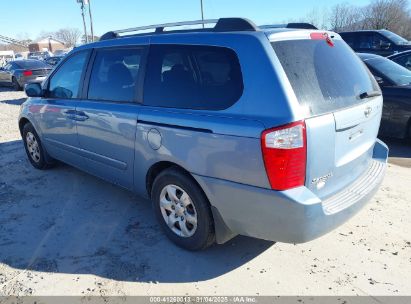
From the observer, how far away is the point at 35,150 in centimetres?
573

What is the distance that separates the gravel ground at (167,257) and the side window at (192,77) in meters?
1.35

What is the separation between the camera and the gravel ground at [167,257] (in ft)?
9.57

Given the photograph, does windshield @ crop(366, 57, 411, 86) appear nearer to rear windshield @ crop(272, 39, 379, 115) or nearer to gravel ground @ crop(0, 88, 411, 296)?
gravel ground @ crop(0, 88, 411, 296)

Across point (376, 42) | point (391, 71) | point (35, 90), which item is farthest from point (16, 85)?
point (391, 71)

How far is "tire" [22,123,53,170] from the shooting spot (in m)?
5.54

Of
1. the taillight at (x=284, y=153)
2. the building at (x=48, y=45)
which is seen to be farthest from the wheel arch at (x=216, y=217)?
the building at (x=48, y=45)

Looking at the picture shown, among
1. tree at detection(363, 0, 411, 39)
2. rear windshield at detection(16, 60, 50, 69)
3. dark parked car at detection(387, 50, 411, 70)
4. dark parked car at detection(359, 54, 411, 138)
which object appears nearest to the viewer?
dark parked car at detection(359, 54, 411, 138)

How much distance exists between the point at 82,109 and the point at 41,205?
1281mm

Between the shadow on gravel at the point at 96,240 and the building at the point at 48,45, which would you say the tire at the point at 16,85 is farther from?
the building at the point at 48,45

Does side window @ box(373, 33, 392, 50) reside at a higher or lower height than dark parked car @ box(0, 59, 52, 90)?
higher

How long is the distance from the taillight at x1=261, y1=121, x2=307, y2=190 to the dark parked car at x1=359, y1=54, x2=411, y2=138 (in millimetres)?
4437

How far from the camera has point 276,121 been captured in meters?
2.48

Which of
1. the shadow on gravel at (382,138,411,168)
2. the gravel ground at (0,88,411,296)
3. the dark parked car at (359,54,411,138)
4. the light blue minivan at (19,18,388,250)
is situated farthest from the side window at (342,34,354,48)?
the light blue minivan at (19,18,388,250)

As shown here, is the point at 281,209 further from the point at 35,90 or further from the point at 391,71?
the point at 391,71
